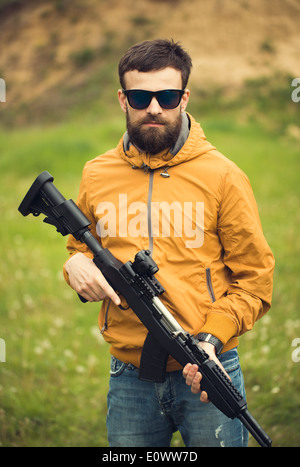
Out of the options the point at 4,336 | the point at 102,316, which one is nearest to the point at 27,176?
the point at 4,336

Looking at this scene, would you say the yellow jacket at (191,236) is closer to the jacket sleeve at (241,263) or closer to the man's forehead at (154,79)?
the jacket sleeve at (241,263)

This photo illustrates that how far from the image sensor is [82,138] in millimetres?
13648

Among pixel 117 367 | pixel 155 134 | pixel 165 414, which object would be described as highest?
pixel 155 134

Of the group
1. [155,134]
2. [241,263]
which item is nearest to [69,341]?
[241,263]

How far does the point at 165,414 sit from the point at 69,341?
3.10 m

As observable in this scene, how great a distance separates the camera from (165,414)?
2791 mm

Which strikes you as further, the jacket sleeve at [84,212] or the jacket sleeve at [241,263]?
the jacket sleeve at [84,212]

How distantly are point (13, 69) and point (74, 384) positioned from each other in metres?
25.3

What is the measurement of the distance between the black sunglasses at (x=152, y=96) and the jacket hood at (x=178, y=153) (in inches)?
6.8

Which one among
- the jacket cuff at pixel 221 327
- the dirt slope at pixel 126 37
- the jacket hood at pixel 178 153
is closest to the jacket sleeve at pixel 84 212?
the jacket hood at pixel 178 153

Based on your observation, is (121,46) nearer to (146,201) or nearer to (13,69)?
(13,69)

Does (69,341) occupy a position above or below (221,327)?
below

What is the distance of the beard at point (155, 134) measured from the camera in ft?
8.86

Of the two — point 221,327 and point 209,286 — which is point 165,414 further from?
point 209,286
